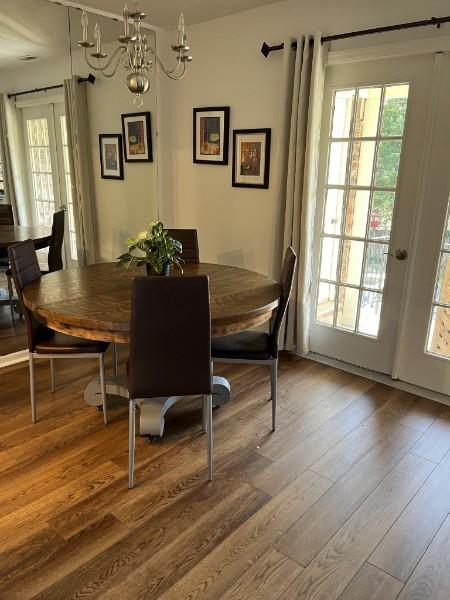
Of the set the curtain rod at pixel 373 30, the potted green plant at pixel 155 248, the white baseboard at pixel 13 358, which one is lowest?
the white baseboard at pixel 13 358

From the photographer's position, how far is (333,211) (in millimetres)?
3355

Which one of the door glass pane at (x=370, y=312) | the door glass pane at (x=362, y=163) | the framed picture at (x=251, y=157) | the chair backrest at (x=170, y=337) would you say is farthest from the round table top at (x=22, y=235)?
the door glass pane at (x=370, y=312)

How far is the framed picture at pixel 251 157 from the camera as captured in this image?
3.54 metres

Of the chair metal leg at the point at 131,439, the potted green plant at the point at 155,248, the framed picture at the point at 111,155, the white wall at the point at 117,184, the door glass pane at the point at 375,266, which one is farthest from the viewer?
the framed picture at the point at 111,155

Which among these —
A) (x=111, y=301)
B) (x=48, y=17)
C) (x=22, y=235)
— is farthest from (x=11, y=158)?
(x=111, y=301)

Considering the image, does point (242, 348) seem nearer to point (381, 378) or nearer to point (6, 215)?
point (381, 378)

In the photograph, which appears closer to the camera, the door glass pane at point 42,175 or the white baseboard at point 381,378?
the white baseboard at point 381,378

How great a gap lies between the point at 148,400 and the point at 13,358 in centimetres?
150

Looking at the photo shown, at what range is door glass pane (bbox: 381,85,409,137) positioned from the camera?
2.87 meters

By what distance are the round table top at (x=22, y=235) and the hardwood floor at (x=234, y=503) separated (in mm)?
1062

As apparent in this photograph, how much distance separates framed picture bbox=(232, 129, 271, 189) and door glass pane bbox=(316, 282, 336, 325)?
0.95 meters

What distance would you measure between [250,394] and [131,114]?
2837 mm

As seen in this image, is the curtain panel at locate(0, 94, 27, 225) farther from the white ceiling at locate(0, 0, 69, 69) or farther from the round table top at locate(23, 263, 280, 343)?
the round table top at locate(23, 263, 280, 343)

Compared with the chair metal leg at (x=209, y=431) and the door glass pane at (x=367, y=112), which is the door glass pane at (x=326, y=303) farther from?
the chair metal leg at (x=209, y=431)
